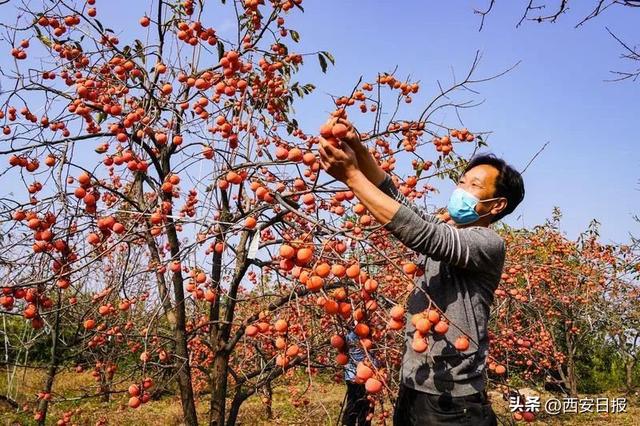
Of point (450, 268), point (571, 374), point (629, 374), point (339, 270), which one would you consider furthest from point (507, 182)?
point (629, 374)

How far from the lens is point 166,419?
809cm

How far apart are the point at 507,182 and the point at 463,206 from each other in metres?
0.18

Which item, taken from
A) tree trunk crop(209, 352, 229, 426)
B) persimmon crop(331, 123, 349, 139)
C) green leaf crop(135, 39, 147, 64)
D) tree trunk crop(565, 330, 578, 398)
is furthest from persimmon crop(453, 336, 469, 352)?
tree trunk crop(565, 330, 578, 398)

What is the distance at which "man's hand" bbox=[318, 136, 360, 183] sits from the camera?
4.67 ft

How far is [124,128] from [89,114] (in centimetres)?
37

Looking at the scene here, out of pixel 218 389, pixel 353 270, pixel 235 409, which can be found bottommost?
pixel 235 409

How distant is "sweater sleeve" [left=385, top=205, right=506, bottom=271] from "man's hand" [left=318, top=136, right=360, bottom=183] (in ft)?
0.60

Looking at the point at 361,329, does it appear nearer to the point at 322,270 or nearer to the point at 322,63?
the point at 322,270

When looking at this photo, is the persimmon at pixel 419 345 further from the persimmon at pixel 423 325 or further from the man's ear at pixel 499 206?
the man's ear at pixel 499 206

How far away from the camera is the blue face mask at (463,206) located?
5.86ft

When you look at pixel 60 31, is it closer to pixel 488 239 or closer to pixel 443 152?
pixel 443 152

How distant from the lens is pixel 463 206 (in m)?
1.80

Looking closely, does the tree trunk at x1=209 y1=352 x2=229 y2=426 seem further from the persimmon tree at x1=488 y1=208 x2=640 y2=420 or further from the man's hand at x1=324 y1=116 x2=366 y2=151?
the persimmon tree at x1=488 y1=208 x2=640 y2=420

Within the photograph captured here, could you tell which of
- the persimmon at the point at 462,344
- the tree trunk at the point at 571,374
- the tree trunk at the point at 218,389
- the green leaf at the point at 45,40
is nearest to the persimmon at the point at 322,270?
the persimmon at the point at 462,344
